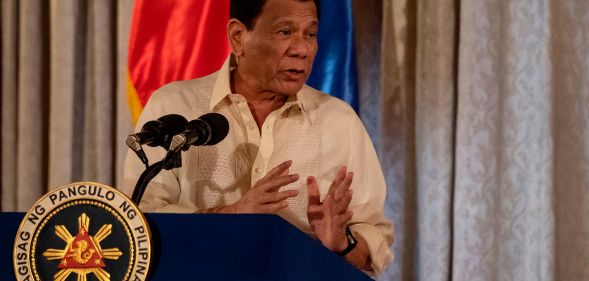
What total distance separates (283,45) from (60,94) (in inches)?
67.0

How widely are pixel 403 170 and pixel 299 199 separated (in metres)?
0.98

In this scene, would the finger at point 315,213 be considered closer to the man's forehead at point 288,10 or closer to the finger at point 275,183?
the finger at point 275,183

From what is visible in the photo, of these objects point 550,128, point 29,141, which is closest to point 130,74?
point 29,141

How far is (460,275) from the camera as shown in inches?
122

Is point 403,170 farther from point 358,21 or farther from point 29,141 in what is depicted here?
point 29,141

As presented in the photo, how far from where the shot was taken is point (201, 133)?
1725mm

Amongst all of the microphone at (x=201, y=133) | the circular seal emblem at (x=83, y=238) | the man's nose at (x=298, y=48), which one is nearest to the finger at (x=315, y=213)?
the microphone at (x=201, y=133)

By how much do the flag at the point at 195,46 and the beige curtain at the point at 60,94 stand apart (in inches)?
18.1

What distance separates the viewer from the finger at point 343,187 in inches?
78.1

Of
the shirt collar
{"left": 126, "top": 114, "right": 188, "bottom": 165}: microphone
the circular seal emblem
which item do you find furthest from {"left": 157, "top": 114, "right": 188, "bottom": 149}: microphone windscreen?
the shirt collar

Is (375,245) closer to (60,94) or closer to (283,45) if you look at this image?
(283,45)

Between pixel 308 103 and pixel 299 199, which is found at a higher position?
pixel 308 103

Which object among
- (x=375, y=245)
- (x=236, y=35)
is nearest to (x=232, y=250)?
(x=375, y=245)

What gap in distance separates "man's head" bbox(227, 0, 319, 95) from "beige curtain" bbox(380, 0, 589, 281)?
0.91 metres
